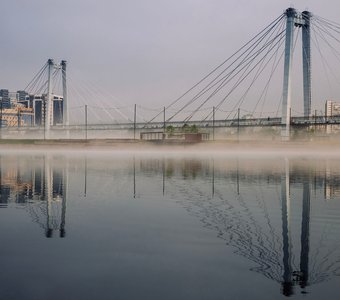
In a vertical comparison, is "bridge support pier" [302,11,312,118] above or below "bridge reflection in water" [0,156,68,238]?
above

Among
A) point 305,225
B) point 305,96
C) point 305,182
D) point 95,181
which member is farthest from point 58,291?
point 305,96

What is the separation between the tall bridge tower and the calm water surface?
5685 centimetres

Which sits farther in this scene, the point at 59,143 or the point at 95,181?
the point at 59,143

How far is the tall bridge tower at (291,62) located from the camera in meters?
70.7

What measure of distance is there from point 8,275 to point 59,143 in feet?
264

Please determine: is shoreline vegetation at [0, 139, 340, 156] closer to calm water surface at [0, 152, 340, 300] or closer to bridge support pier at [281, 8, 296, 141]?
bridge support pier at [281, 8, 296, 141]

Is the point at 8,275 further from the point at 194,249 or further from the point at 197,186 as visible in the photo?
the point at 197,186

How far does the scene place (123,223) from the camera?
10.4m

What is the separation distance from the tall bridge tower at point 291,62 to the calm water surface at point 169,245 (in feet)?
187

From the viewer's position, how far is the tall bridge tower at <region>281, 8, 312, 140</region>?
7069 centimetres

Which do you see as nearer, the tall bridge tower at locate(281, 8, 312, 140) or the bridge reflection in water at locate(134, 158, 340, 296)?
the bridge reflection in water at locate(134, 158, 340, 296)

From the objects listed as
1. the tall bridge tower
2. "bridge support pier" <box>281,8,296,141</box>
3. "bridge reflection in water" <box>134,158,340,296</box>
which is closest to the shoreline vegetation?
"bridge support pier" <box>281,8,296,141</box>

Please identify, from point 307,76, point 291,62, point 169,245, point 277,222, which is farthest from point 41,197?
point 307,76

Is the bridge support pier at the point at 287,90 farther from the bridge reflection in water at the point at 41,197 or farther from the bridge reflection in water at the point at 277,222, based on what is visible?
the bridge reflection in water at the point at 41,197
